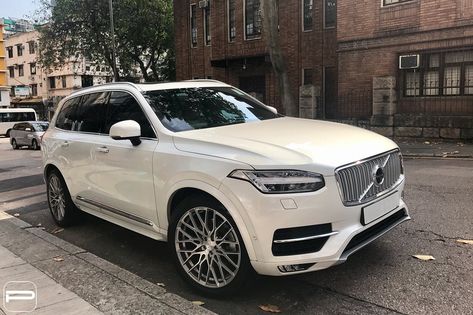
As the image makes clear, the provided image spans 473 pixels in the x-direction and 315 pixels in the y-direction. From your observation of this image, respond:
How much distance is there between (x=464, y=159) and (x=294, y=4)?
42.3 feet

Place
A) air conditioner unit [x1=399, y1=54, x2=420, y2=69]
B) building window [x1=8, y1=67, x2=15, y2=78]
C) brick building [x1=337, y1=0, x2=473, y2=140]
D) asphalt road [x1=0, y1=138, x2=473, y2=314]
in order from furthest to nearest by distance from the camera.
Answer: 1. building window [x1=8, y1=67, x2=15, y2=78]
2. air conditioner unit [x1=399, y1=54, x2=420, y2=69]
3. brick building [x1=337, y1=0, x2=473, y2=140]
4. asphalt road [x1=0, y1=138, x2=473, y2=314]

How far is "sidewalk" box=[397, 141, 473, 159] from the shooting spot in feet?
41.0

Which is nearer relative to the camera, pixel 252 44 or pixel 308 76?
pixel 308 76

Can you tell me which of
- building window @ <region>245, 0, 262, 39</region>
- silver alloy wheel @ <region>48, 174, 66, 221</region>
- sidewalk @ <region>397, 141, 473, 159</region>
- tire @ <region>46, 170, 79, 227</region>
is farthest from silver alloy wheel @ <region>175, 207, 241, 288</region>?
building window @ <region>245, 0, 262, 39</region>

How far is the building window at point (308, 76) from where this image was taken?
22.2 metres

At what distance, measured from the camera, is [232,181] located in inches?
144

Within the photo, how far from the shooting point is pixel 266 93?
24.2 m

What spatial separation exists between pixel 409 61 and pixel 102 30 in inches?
851

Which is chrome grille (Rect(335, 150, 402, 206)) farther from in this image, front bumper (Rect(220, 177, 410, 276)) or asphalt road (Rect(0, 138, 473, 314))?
asphalt road (Rect(0, 138, 473, 314))

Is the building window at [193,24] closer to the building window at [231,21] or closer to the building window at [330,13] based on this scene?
the building window at [231,21]

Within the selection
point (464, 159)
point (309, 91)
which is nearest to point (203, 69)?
point (309, 91)

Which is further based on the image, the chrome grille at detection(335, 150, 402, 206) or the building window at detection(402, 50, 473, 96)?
the building window at detection(402, 50, 473, 96)

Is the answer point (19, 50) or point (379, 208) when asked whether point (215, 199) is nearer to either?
point (379, 208)

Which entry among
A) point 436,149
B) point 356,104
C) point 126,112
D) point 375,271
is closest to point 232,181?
point 375,271
